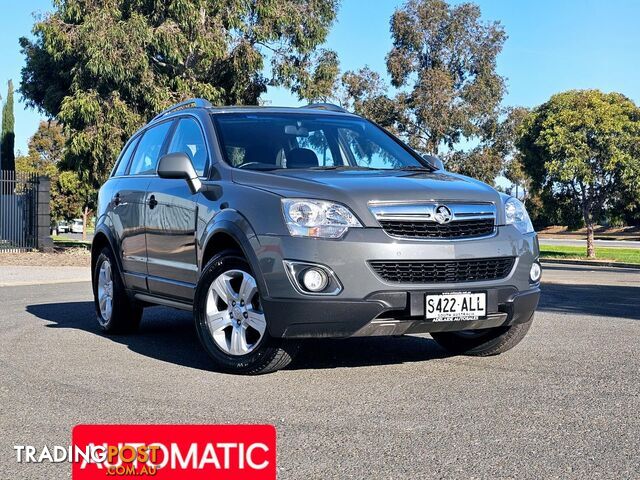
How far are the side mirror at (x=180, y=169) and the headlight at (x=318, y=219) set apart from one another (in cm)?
116

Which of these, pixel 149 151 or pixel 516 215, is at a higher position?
pixel 149 151

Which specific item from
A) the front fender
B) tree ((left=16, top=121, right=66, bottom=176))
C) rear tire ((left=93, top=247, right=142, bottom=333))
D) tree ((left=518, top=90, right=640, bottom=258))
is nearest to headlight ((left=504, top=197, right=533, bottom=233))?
the front fender

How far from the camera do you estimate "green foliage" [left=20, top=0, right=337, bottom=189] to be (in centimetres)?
2594

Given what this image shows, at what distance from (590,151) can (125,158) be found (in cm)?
3045

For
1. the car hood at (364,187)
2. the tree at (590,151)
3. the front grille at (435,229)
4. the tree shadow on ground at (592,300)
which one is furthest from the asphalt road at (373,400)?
the tree at (590,151)

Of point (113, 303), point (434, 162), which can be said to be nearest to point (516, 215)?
point (434, 162)

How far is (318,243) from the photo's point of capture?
541 cm

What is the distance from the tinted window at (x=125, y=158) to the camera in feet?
27.8

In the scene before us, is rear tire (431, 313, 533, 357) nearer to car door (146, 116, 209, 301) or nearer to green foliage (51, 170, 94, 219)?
car door (146, 116, 209, 301)

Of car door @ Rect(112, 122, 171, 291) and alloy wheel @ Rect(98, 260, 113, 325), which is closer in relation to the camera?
car door @ Rect(112, 122, 171, 291)

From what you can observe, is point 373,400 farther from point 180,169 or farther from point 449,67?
point 449,67

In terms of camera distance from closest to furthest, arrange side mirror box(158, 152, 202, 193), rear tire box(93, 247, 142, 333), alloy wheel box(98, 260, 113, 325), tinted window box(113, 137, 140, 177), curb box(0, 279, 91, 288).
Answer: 1. side mirror box(158, 152, 202, 193)
2. rear tire box(93, 247, 142, 333)
3. alloy wheel box(98, 260, 113, 325)
4. tinted window box(113, 137, 140, 177)
5. curb box(0, 279, 91, 288)

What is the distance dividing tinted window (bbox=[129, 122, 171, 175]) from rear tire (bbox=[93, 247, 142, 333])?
2.80 feet

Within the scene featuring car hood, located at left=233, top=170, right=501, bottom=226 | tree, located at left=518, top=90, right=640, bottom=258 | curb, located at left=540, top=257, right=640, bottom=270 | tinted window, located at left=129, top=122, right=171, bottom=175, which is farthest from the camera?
tree, located at left=518, top=90, right=640, bottom=258
